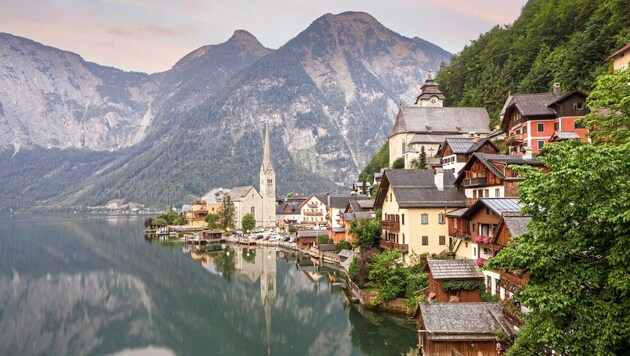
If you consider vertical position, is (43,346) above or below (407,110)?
below

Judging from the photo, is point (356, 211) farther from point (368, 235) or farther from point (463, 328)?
point (463, 328)

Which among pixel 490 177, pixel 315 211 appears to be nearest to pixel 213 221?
pixel 315 211

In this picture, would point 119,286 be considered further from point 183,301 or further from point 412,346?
point 412,346

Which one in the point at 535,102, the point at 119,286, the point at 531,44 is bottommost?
the point at 119,286

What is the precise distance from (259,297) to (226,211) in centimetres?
6876

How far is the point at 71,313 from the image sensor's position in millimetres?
45281

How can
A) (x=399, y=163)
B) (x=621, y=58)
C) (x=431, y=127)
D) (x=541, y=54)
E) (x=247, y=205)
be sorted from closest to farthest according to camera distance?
(x=621, y=58)
(x=541, y=54)
(x=399, y=163)
(x=431, y=127)
(x=247, y=205)

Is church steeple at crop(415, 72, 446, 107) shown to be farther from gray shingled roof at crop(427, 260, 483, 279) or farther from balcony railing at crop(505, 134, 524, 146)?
gray shingled roof at crop(427, 260, 483, 279)

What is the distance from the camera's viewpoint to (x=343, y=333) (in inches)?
1356

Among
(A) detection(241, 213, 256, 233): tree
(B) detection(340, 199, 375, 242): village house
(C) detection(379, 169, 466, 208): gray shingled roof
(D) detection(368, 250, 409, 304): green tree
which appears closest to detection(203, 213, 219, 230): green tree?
(A) detection(241, 213, 256, 233): tree

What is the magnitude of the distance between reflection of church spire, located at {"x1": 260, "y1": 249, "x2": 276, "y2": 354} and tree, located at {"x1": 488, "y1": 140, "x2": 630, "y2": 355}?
22379 mm

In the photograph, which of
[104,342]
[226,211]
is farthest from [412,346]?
[226,211]

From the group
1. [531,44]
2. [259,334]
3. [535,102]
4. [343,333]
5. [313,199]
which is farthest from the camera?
[313,199]

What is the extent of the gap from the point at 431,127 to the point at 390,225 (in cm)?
3937
